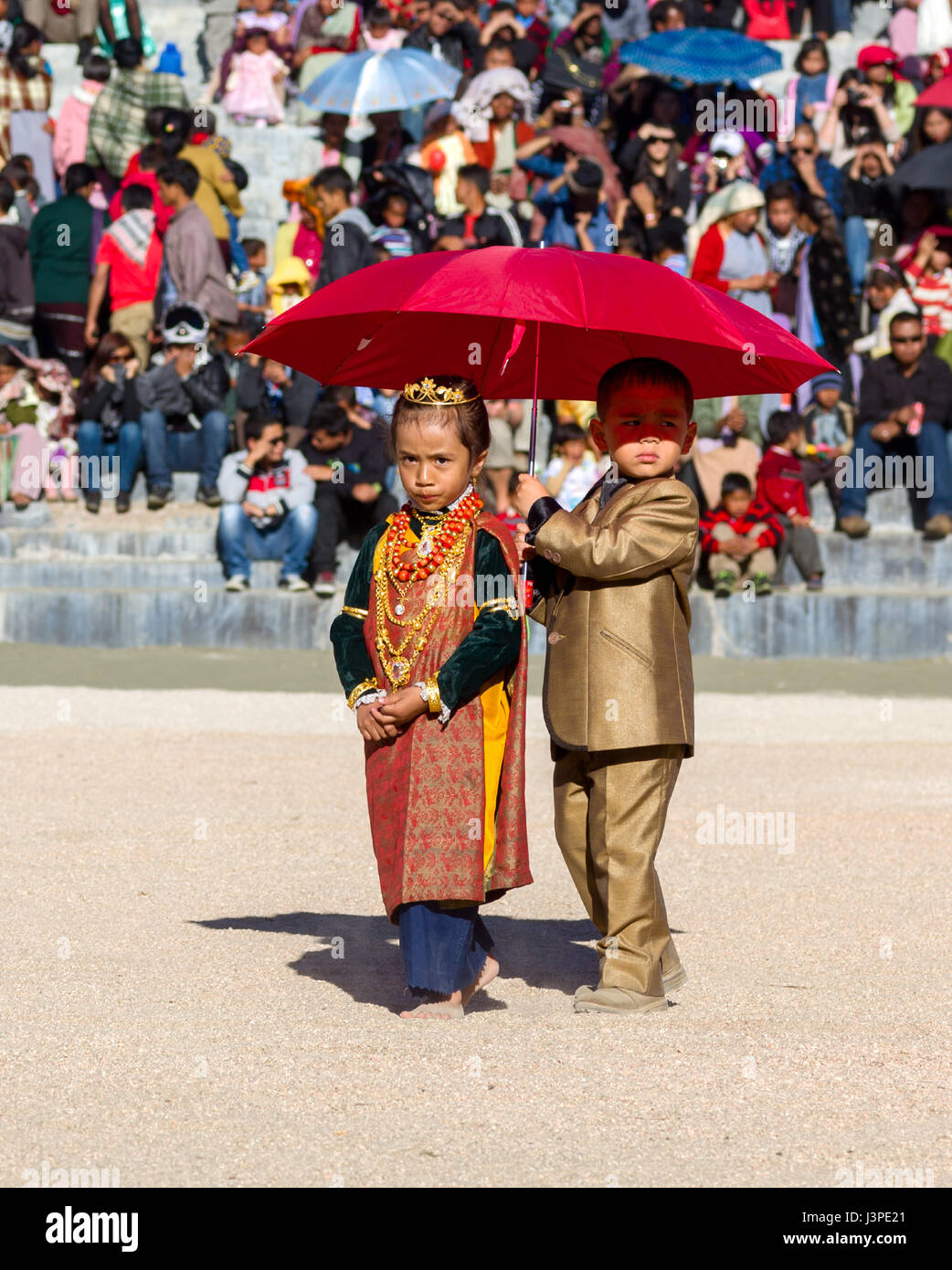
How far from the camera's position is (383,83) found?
49.2ft

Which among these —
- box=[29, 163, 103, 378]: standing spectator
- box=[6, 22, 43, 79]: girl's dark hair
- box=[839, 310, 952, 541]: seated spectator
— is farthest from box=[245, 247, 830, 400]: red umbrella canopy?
box=[6, 22, 43, 79]: girl's dark hair

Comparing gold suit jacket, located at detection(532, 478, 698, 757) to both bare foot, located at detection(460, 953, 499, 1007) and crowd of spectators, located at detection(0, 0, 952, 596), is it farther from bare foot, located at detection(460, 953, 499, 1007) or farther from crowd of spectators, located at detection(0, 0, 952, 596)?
crowd of spectators, located at detection(0, 0, 952, 596)

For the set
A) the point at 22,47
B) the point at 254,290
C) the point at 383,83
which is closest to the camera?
the point at 254,290

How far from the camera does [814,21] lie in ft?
59.2

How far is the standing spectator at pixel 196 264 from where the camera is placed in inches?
521

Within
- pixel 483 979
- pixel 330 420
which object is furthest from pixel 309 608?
pixel 483 979

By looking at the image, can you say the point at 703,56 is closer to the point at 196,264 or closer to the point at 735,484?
the point at 196,264

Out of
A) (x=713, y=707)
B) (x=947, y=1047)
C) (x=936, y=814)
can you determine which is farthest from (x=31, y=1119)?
(x=713, y=707)

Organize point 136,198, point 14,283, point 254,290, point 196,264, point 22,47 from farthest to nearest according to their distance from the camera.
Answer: point 22,47 → point 254,290 → point 14,283 → point 136,198 → point 196,264

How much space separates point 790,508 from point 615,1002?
A: 309 inches

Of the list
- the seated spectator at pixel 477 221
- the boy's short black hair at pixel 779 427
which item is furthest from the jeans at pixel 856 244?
the seated spectator at pixel 477 221

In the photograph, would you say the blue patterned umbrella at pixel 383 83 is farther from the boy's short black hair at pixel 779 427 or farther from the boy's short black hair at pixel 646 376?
the boy's short black hair at pixel 646 376
